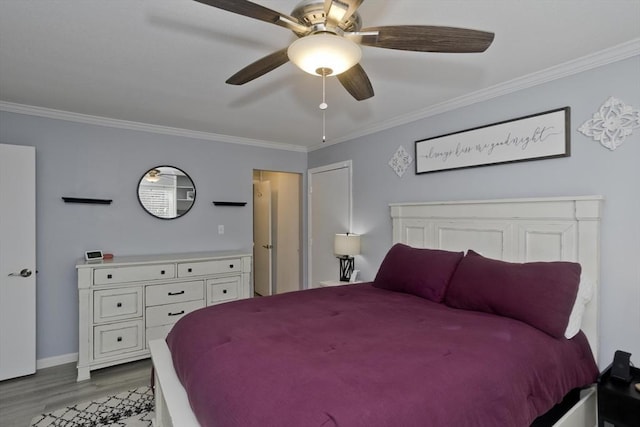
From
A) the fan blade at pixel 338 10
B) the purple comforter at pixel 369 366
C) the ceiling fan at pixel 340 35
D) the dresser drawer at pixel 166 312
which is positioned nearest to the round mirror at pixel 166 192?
the dresser drawer at pixel 166 312

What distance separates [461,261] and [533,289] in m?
0.53

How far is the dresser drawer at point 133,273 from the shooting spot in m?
2.96

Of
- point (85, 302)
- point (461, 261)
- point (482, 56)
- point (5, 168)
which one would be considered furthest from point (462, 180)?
point (5, 168)

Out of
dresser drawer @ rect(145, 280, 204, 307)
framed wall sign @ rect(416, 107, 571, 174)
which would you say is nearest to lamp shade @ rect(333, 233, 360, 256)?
framed wall sign @ rect(416, 107, 571, 174)

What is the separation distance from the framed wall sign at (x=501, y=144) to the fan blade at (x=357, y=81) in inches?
48.9

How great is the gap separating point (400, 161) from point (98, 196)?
3060 millimetres

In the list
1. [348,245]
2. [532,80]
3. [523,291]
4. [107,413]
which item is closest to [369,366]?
[523,291]

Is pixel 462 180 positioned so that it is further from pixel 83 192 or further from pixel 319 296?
pixel 83 192

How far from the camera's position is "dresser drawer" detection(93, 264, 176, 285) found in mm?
2961

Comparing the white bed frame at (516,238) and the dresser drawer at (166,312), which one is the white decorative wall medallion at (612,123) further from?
the dresser drawer at (166,312)

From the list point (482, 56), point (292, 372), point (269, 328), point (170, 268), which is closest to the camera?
point (292, 372)

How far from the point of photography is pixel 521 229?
7.80ft

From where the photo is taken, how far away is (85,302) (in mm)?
2893

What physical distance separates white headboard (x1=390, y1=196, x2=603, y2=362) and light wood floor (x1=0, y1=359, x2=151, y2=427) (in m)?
2.78
